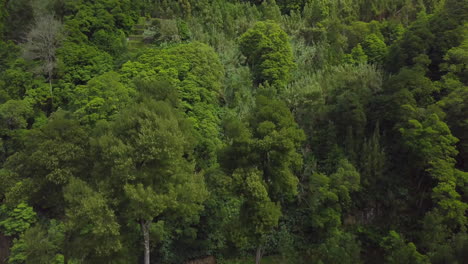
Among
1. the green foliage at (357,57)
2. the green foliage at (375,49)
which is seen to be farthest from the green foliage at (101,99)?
the green foliage at (375,49)

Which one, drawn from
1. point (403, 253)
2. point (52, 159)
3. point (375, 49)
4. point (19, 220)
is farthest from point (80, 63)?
point (403, 253)

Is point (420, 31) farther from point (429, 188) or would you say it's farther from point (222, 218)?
point (222, 218)

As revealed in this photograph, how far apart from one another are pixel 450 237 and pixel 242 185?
35.8 feet

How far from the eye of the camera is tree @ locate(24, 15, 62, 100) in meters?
30.5

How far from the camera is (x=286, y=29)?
36750 millimetres

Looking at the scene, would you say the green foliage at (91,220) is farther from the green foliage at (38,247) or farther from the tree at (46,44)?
the tree at (46,44)

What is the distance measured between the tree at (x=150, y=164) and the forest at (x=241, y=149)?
75 mm

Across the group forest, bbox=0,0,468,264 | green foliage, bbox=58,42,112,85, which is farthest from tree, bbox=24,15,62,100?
green foliage, bbox=58,42,112,85

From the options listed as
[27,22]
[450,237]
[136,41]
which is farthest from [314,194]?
[27,22]

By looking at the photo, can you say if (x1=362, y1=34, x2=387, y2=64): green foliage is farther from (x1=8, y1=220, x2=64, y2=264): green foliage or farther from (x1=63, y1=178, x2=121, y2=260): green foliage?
(x1=8, y1=220, x2=64, y2=264): green foliage

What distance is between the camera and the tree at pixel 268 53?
97.4 ft

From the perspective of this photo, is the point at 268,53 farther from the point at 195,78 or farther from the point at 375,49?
the point at 375,49

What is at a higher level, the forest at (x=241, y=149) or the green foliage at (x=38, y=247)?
the forest at (x=241, y=149)

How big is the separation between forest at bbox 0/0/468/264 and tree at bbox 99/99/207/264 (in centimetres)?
8
